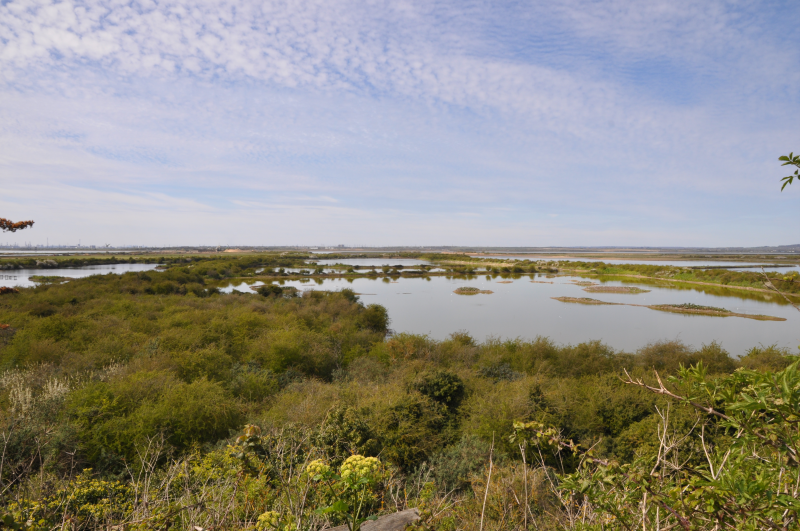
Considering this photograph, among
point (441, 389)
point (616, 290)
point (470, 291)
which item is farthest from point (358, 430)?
point (616, 290)

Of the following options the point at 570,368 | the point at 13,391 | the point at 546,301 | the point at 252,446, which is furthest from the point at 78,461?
the point at 546,301

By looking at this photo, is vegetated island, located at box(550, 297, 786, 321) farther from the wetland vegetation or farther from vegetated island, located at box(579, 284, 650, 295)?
the wetland vegetation

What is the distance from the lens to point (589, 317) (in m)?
24.3

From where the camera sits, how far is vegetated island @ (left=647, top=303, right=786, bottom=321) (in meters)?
23.4

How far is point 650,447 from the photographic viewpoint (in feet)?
22.9

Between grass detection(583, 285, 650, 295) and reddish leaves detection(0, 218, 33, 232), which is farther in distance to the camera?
grass detection(583, 285, 650, 295)

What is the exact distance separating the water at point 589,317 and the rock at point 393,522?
1759 centimetres

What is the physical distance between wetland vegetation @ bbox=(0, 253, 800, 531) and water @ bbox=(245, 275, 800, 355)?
18.9 feet

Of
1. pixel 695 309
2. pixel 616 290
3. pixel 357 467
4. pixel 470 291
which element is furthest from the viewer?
pixel 616 290

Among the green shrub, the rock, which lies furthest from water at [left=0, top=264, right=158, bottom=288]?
the rock

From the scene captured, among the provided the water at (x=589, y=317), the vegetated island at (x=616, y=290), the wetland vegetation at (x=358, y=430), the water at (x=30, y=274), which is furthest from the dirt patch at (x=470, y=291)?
the water at (x=30, y=274)

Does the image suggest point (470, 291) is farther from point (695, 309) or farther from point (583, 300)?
point (695, 309)

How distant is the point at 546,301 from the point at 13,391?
3104 cm

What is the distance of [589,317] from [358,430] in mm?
22150
